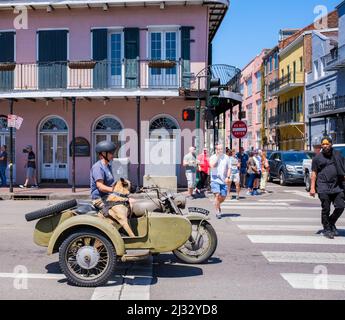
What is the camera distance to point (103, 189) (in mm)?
6258

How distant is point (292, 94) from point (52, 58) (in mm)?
28918

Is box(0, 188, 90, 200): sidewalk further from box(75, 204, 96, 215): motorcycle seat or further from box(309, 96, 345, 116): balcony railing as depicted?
box(309, 96, 345, 116): balcony railing

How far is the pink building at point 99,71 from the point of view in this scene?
19656mm

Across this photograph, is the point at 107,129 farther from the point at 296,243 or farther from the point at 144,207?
the point at 144,207

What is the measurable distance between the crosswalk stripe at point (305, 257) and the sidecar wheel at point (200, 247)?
99cm

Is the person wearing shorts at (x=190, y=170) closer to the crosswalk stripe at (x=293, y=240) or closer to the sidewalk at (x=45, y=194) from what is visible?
the sidewalk at (x=45, y=194)

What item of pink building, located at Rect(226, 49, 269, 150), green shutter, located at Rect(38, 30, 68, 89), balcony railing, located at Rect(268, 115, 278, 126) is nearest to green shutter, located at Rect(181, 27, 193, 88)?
green shutter, located at Rect(38, 30, 68, 89)

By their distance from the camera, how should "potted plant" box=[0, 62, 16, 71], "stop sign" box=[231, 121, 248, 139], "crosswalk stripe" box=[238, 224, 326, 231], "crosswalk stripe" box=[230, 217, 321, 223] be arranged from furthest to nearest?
"potted plant" box=[0, 62, 16, 71], "stop sign" box=[231, 121, 248, 139], "crosswalk stripe" box=[230, 217, 321, 223], "crosswalk stripe" box=[238, 224, 326, 231]

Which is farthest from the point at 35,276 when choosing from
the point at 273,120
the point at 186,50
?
the point at 273,120

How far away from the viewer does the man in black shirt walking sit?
8.98m

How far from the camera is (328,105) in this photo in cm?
3294

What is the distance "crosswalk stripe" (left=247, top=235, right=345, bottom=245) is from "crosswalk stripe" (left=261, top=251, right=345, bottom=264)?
2.97 feet

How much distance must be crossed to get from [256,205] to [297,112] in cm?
2934
